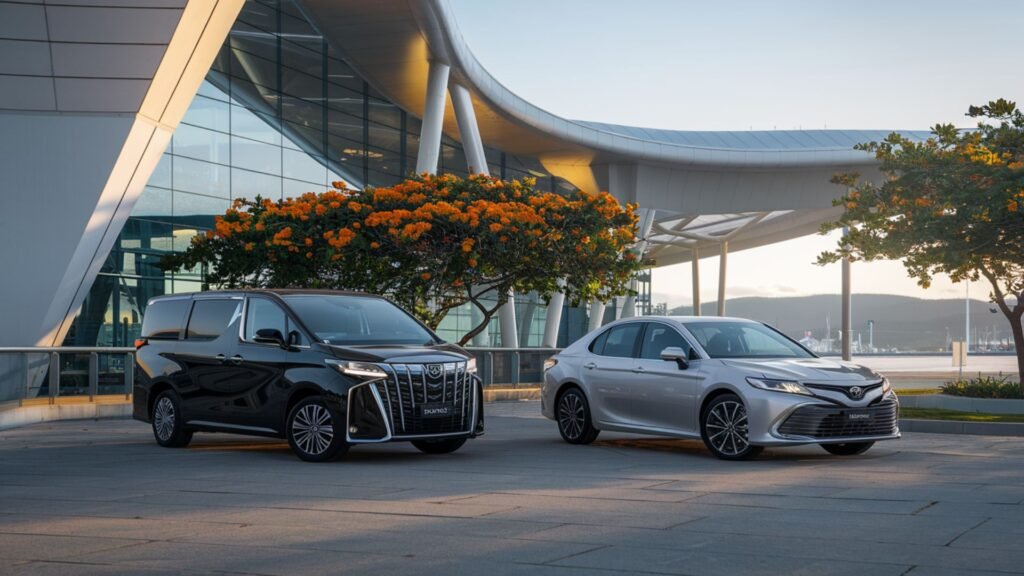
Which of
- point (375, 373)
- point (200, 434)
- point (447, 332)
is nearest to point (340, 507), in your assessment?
point (375, 373)

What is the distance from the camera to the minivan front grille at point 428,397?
12.5 meters

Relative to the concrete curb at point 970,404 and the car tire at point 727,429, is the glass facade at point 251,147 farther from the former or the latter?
the car tire at point 727,429

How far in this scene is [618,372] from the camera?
14.3 meters

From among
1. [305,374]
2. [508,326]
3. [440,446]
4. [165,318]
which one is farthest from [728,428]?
[508,326]

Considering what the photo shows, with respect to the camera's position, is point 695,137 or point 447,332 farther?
point 695,137

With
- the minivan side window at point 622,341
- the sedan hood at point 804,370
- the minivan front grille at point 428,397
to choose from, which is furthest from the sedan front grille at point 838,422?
the minivan front grille at point 428,397

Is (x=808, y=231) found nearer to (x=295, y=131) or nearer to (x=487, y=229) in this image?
(x=295, y=131)

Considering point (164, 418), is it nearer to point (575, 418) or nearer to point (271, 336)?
point (271, 336)

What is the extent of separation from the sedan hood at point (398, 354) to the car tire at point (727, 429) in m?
2.65

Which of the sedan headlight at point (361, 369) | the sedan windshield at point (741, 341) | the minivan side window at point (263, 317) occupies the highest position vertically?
the minivan side window at point (263, 317)

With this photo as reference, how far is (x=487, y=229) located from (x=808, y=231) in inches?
2099

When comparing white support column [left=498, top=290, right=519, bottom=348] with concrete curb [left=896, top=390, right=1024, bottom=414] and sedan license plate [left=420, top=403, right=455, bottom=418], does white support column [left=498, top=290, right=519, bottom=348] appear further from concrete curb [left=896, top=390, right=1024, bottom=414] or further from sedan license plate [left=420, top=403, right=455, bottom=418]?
sedan license plate [left=420, top=403, right=455, bottom=418]

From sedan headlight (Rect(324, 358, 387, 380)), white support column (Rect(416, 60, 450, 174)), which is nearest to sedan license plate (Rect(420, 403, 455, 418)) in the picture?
sedan headlight (Rect(324, 358, 387, 380))

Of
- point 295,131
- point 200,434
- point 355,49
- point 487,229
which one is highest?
point 355,49
